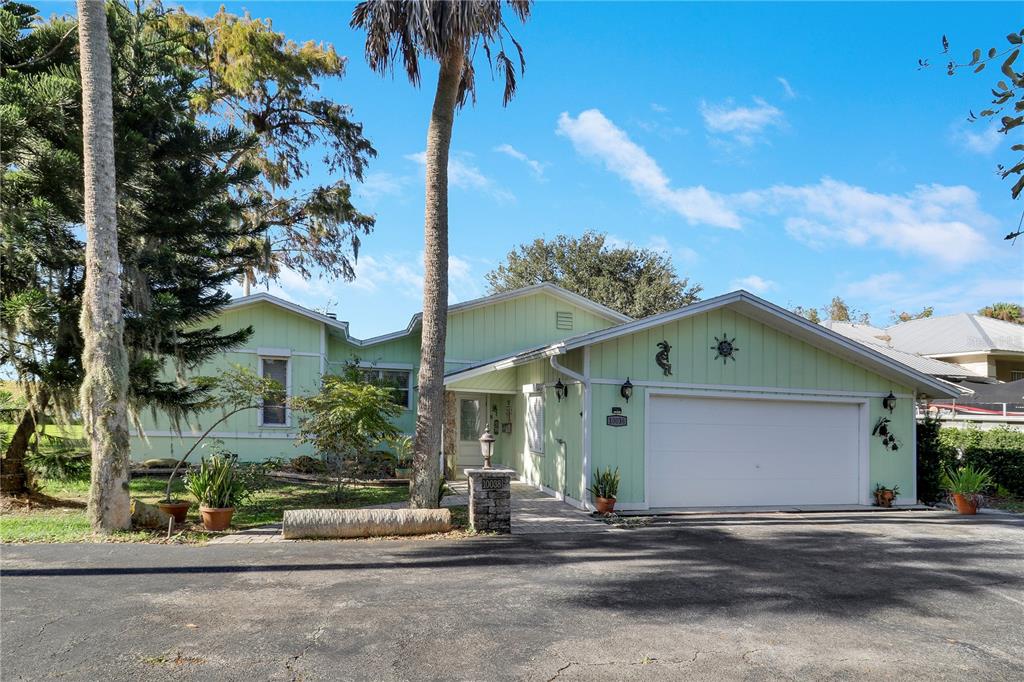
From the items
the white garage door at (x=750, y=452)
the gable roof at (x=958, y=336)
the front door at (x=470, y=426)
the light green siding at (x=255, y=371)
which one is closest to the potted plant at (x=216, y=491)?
the light green siding at (x=255, y=371)

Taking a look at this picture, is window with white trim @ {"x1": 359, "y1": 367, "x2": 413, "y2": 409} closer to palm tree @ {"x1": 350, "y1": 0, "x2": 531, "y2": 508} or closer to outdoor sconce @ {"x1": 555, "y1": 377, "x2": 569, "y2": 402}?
outdoor sconce @ {"x1": 555, "y1": 377, "x2": 569, "y2": 402}

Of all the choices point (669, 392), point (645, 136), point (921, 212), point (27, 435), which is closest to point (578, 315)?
point (645, 136)

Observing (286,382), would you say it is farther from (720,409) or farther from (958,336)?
(958,336)

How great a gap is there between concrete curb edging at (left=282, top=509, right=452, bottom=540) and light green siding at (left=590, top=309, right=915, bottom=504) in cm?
324

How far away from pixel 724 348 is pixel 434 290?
562cm

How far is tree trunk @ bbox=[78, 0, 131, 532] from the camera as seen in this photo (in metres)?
8.34

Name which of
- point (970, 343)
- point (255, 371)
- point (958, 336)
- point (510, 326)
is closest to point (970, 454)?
point (510, 326)

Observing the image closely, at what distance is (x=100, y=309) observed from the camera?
8359 millimetres

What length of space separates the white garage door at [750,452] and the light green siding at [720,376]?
1.01 feet

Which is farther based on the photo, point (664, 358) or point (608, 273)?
point (608, 273)

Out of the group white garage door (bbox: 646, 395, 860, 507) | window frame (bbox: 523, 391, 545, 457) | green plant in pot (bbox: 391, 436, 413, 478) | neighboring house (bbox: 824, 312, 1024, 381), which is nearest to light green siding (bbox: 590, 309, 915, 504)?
white garage door (bbox: 646, 395, 860, 507)

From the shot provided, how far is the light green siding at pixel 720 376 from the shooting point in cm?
1107

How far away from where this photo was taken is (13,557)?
7.11m

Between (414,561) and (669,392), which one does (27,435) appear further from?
(669,392)
